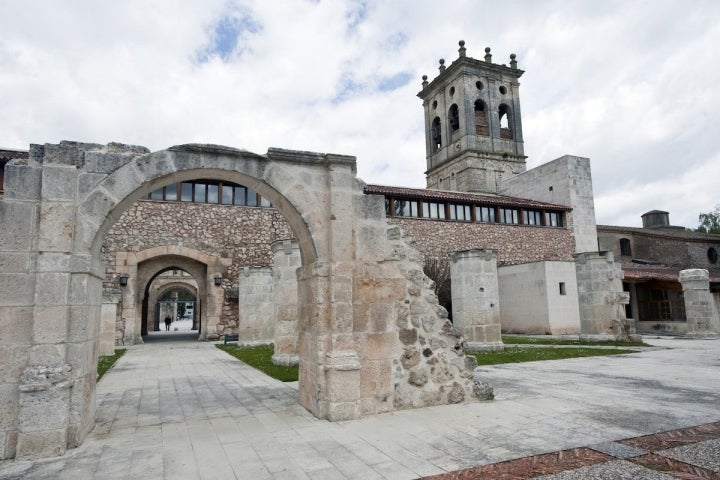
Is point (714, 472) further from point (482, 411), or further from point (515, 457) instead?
point (482, 411)

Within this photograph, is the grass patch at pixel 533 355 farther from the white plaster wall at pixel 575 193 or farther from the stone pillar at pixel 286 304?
the white plaster wall at pixel 575 193

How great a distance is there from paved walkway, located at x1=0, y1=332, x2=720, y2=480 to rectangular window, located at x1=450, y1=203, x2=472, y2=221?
63.0 feet

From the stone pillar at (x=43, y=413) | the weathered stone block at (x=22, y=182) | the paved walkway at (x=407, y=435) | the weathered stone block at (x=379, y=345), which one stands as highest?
the weathered stone block at (x=22, y=182)

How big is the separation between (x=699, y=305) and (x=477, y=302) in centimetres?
1106

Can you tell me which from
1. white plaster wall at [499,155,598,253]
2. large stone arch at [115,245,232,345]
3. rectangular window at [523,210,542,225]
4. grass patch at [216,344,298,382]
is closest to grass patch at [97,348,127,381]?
grass patch at [216,344,298,382]

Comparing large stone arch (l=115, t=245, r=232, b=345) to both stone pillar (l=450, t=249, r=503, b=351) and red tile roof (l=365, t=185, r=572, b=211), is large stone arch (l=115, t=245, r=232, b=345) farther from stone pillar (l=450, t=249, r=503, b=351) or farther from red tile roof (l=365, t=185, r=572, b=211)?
stone pillar (l=450, t=249, r=503, b=351)

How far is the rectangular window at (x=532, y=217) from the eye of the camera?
93.6ft

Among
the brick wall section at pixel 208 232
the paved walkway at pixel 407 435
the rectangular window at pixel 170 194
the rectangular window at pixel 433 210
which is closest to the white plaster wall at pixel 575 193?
the rectangular window at pixel 433 210

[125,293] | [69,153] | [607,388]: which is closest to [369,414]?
[607,388]

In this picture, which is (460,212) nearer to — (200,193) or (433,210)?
(433,210)

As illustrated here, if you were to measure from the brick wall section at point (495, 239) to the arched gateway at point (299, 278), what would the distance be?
61.3ft

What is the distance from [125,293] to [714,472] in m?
19.0

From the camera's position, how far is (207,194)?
2022 centimetres

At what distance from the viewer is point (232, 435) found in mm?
4633
